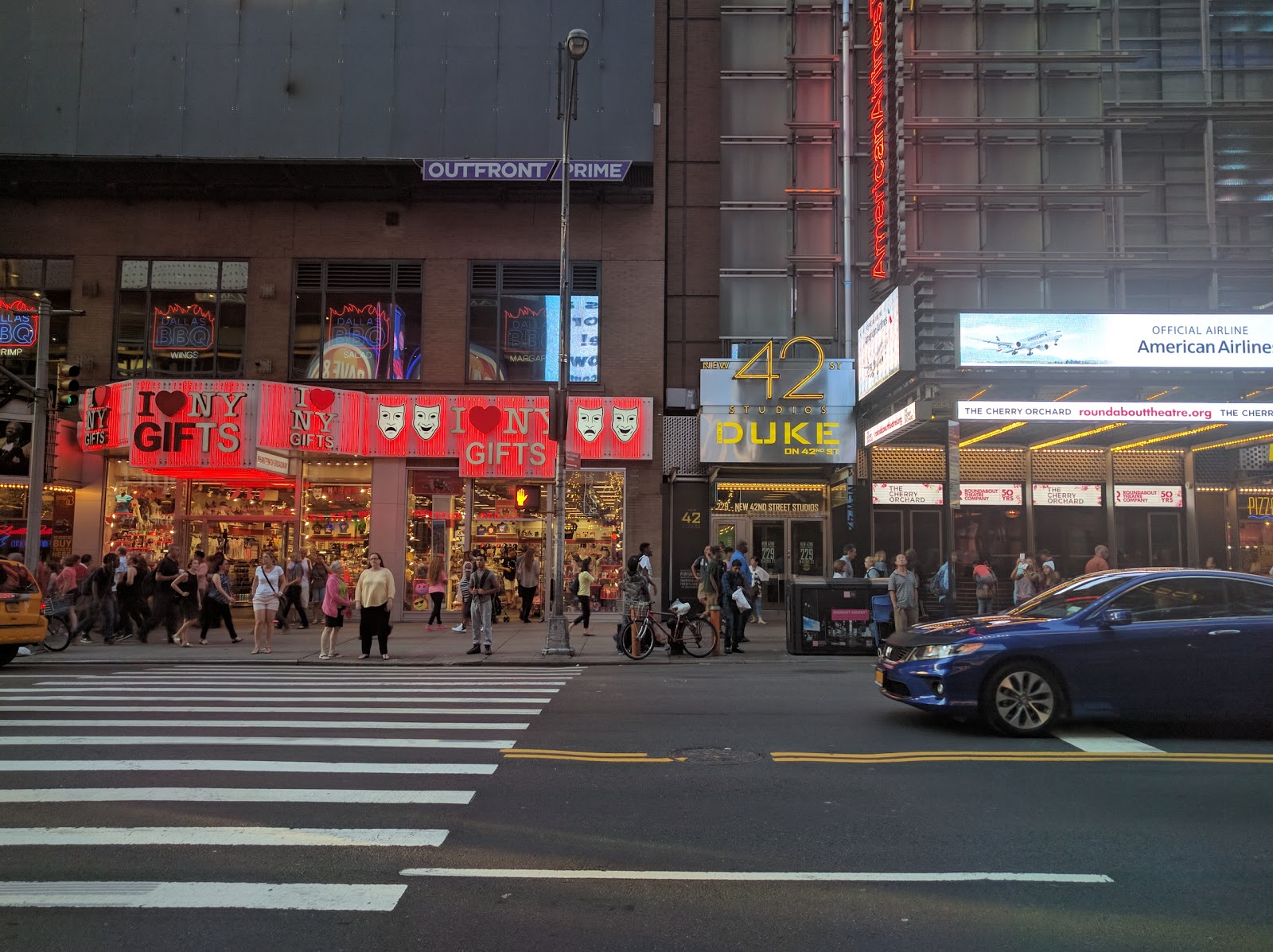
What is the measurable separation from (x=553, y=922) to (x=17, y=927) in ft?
8.23

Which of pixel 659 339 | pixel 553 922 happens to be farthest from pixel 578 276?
pixel 553 922

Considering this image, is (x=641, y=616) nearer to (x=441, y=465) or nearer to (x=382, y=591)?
(x=382, y=591)

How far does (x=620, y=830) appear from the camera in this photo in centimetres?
579

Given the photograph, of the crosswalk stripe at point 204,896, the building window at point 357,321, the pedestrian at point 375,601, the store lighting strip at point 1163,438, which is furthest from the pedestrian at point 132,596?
the store lighting strip at point 1163,438

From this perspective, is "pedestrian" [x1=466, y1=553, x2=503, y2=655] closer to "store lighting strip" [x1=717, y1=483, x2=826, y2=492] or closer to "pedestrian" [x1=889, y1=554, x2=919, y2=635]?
"pedestrian" [x1=889, y1=554, x2=919, y2=635]

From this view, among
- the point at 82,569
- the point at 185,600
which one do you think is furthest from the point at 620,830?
the point at 82,569

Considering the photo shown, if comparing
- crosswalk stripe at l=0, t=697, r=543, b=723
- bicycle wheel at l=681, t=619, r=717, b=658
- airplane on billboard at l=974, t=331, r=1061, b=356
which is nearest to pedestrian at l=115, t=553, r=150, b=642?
crosswalk stripe at l=0, t=697, r=543, b=723

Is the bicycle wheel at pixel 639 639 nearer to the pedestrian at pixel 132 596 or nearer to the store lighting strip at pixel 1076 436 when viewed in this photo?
the pedestrian at pixel 132 596

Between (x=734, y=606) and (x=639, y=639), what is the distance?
212 centimetres

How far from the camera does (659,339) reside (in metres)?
22.8

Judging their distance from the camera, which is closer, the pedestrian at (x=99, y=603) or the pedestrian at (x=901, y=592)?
the pedestrian at (x=901, y=592)

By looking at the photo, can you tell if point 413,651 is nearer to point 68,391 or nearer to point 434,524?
point 434,524

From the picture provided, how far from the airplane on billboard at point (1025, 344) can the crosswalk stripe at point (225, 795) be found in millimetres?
13274

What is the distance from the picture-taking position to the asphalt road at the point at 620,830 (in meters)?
4.34
